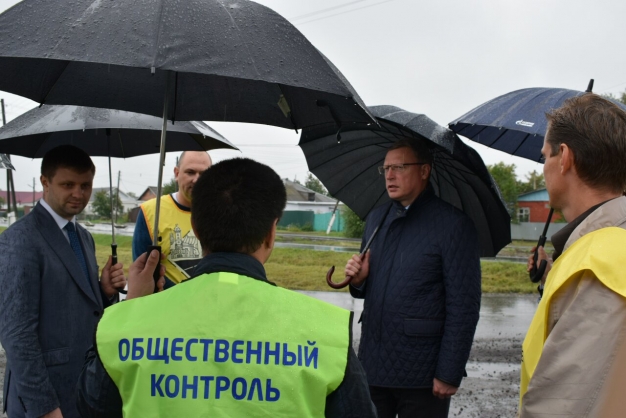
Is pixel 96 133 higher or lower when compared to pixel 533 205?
higher

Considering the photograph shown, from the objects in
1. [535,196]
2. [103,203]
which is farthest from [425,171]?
[103,203]

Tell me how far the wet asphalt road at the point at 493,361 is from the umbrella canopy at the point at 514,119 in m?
2.50

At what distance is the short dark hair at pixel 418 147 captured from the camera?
147 inches

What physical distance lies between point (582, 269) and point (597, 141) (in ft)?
1.64

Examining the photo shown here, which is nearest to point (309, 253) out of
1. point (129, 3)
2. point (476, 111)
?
point (476, 111)

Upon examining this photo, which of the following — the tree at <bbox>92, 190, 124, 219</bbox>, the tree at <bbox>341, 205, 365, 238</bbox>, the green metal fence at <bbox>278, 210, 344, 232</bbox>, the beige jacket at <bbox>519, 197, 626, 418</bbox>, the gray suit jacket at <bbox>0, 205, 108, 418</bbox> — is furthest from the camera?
the tree at <bbox>92, 190, 124, 219</bbox>

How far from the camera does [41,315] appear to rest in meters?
3.04

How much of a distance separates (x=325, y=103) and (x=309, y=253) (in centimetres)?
2028

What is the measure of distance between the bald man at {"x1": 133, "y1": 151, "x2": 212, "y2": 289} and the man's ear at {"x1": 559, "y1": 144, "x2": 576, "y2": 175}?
8.08ft

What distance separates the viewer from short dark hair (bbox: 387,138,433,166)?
374 centimetres

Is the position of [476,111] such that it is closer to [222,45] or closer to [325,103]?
[325,103]

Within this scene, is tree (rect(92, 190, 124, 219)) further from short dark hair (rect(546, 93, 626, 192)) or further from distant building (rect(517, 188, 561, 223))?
short dark hair (rect(546, 93, 626, 192))

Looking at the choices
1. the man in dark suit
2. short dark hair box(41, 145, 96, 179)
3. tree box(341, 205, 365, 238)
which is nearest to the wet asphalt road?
the man in dark suit

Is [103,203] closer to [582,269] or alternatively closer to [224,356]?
[224,356]
